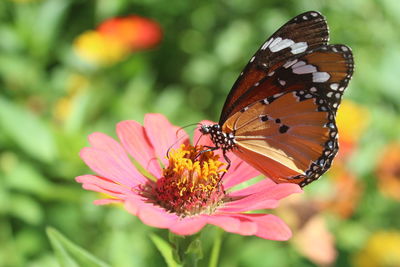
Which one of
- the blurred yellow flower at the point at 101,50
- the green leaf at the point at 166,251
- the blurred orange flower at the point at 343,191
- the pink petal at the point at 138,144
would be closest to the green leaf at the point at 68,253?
the green leaf at the point at 166,251

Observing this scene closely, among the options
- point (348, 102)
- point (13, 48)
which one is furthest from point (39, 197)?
point (348, 102)

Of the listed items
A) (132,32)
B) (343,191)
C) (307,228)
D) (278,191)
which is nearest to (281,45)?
(278,191)

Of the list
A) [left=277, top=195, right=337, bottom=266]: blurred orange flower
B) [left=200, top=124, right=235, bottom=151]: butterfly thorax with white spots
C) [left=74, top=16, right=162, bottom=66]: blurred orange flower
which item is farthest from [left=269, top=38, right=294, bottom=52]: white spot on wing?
[left=74, top=16, right=162, bottom=66]: blurred orange flower

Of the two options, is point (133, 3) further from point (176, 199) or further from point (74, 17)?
point (176, 199)

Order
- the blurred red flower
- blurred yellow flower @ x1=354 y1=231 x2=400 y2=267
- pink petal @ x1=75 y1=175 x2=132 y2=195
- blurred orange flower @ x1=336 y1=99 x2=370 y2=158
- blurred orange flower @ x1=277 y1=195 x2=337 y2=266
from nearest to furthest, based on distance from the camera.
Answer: pink petal @ x1=75 y1=175 x2=132 y2=195 < blurred orange flower @ x1=277 y1=195 x2=337 y2=266 < blurred yellow flower @ x1=354 y1=231 x2=400 y2=267 < blurred orange flower @ x1=336 y1=99 x2=370 y2=158 < the blurred red flower

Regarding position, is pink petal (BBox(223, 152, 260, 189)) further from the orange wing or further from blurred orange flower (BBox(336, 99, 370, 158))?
blurred orange flower (BBox(336, 99, 370, 158))

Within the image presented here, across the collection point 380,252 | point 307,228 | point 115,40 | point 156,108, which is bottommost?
point 380,252

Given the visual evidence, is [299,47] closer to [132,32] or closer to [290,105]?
[290,105]
